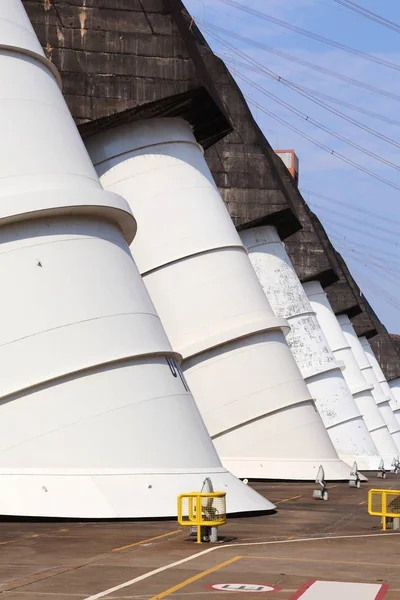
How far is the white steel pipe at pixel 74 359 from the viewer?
1981cm

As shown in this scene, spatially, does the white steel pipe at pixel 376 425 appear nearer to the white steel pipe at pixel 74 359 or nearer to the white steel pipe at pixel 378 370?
the white steel pipe at pixel 378 370

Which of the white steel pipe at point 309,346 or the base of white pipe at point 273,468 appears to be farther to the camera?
the white steel pipe at point 309,346

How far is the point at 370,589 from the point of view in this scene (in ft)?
38.4

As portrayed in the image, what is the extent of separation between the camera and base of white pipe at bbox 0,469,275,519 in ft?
63.1

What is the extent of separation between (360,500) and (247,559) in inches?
653

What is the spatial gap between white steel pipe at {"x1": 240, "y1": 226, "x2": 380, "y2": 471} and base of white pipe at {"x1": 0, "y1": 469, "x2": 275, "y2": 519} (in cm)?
3105

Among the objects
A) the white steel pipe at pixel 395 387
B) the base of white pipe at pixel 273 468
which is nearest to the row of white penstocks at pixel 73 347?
the base of white pipe at pixel 273 468

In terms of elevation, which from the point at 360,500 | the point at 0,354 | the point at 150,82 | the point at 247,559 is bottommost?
the point at 360,500

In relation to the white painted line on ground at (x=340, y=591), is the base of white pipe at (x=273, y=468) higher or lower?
lower

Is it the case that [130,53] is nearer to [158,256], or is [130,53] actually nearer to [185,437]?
[158,256]

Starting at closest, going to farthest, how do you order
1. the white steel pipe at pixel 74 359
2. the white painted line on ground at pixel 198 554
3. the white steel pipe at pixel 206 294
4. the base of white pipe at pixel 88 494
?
the white painted line on ground at pixel 198 554, the base of white pipe at pixel 88 494, the white steel pipe at pixel 74 359, the white steel pipe at pixel 206 294

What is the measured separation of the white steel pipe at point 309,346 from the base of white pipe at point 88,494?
3105 cm

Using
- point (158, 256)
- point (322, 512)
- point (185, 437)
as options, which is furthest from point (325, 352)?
point (185, 437)

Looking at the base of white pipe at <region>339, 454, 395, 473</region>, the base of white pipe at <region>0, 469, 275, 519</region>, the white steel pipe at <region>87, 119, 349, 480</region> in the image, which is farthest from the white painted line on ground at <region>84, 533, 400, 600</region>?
the base of white pipe at <region>339, 454, 395, 473</region>
